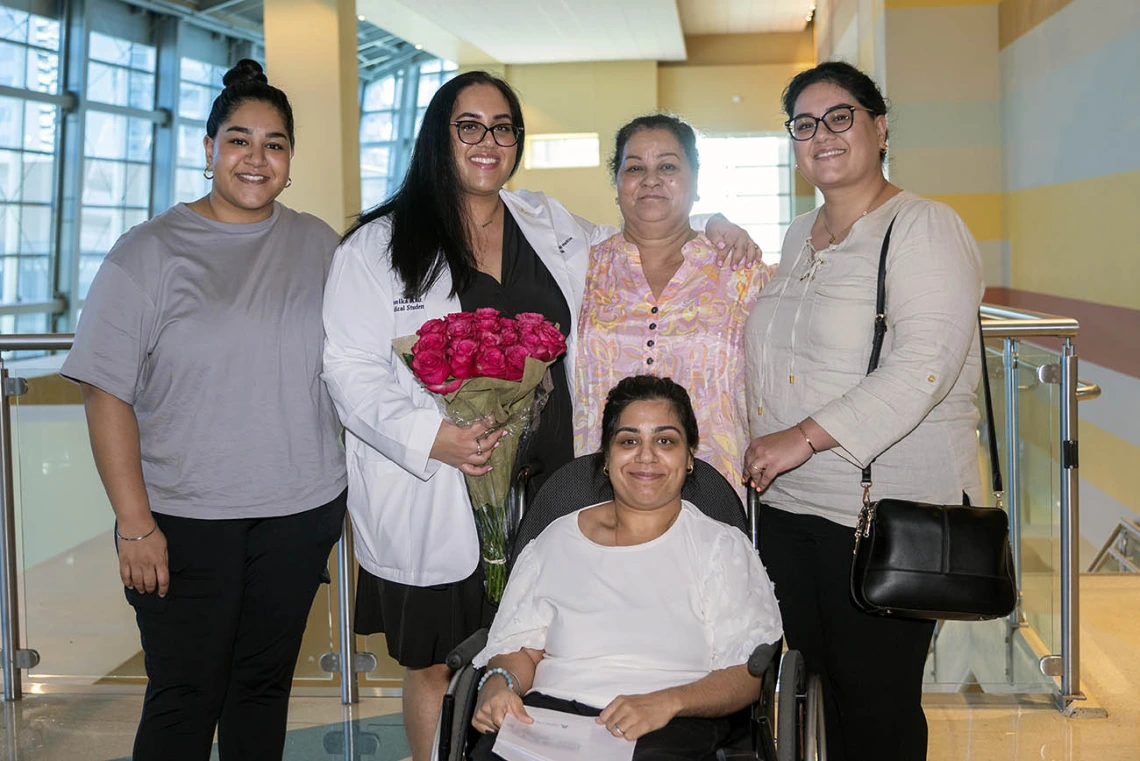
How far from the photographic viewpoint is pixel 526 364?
2.22 m

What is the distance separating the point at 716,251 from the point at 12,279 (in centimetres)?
995

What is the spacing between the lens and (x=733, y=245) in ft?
8.84

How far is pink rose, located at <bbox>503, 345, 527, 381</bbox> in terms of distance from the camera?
218cm

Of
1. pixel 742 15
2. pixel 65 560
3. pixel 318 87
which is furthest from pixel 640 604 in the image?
pixel 742 15

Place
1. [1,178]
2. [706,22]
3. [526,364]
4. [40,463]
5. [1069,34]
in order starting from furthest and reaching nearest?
[706,22] → [1,178] → [1069,34] → [40,463] → [526,364]

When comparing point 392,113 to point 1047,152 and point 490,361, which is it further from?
point 490,361

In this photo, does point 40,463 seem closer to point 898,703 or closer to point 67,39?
point 898,703

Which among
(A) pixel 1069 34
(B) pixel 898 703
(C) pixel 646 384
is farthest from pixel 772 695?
(A) pixel 1069 34

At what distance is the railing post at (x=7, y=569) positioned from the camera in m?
3.77

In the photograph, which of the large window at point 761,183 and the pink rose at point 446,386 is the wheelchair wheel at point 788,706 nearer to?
the pink rose at point 446,386

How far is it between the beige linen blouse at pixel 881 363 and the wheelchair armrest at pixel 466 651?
75 cm

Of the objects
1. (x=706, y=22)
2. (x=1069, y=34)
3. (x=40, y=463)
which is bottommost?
(x=40, y=463)

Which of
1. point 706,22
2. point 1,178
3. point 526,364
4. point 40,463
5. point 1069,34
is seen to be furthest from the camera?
point 706,22

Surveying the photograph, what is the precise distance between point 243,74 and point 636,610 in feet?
4.83
